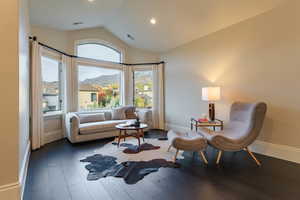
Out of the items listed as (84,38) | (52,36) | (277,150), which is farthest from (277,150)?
(52,36)

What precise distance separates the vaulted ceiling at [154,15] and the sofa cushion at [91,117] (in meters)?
2.54

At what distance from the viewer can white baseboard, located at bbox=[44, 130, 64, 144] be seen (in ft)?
13.4

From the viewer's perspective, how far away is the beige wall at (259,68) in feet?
9.34

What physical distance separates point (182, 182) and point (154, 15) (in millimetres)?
3950

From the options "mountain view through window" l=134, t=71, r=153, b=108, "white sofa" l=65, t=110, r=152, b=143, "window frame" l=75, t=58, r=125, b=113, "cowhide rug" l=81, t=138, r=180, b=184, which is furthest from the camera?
"mountain view through window" l=134, t=71, r=153, b=108

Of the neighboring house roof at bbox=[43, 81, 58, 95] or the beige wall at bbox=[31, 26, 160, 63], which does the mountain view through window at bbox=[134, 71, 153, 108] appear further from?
the neighboring house roof at bbox=[43, 81, 58, 95]

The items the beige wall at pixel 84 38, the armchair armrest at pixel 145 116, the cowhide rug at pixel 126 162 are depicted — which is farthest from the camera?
the armchair armrest at pixel 145 116

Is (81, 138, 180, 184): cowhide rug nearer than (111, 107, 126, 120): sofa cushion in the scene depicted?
Yes

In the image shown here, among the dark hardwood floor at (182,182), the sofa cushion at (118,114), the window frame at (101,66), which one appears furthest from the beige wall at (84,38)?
the dark hardwood floor at (182,182)

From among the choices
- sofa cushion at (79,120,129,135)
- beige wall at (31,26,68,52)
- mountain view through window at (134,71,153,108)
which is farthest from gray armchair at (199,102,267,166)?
beige wall at (31,26,68,52)

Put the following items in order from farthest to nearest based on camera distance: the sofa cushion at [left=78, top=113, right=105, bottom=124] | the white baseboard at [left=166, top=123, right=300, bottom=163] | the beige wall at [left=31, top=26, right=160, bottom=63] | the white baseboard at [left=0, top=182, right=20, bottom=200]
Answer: the sofa cushion at [left=78, top=113, right=105, bottom=124] < the beige wall at [left=31, top=26, right=160, bottom=63] < the white baseboard at [left=166, top=123, right=300, bottom=163] < the white baseboard at [left=0, top=182, right=20, bottom=200]

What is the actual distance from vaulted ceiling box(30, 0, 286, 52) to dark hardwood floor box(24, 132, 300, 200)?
9.86 ft

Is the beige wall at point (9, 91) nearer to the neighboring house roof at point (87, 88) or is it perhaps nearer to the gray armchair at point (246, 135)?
the gray armchair at point (246, 135)

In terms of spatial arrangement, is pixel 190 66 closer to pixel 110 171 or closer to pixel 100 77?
pixel 100 77
